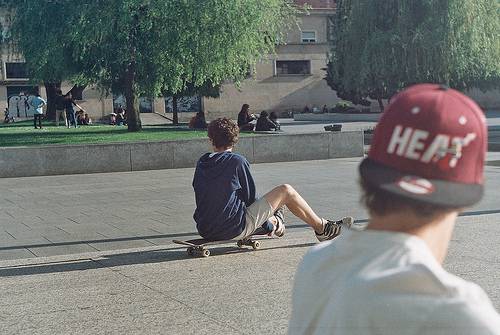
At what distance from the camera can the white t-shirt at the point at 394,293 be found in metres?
1.46

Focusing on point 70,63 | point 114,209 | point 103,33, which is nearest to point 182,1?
point 103,33

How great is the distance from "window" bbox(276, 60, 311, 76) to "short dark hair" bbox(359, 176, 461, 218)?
5943cm

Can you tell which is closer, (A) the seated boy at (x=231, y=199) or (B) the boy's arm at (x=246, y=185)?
(A) the seated boy at (x=231, y=199)

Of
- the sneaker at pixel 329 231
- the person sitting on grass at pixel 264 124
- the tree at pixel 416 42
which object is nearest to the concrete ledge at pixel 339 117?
the tree at pixel 416 42

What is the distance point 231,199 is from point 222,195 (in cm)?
10

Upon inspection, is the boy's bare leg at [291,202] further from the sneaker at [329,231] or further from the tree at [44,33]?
the tree at [44,33]

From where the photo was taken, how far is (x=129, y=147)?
701 inches

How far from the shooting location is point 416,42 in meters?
27.1

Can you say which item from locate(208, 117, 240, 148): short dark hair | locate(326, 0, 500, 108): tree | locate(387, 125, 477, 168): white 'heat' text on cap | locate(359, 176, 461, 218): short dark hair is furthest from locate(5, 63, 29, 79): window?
locate(387, 125, 477, 168): white 'heat' text on cap

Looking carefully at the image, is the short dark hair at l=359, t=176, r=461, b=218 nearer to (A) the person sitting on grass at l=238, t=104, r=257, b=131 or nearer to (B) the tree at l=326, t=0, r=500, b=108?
(A) the person sitting on grass at l=238, t=104, r=257, b=131

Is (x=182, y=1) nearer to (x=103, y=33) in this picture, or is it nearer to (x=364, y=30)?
(x=103, y=33)

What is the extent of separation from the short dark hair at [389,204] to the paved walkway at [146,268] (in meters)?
3.42

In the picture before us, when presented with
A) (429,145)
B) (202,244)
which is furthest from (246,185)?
(429,145)

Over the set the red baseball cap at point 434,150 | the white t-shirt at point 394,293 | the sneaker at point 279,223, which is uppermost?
the red baseball cap at point 434,150
